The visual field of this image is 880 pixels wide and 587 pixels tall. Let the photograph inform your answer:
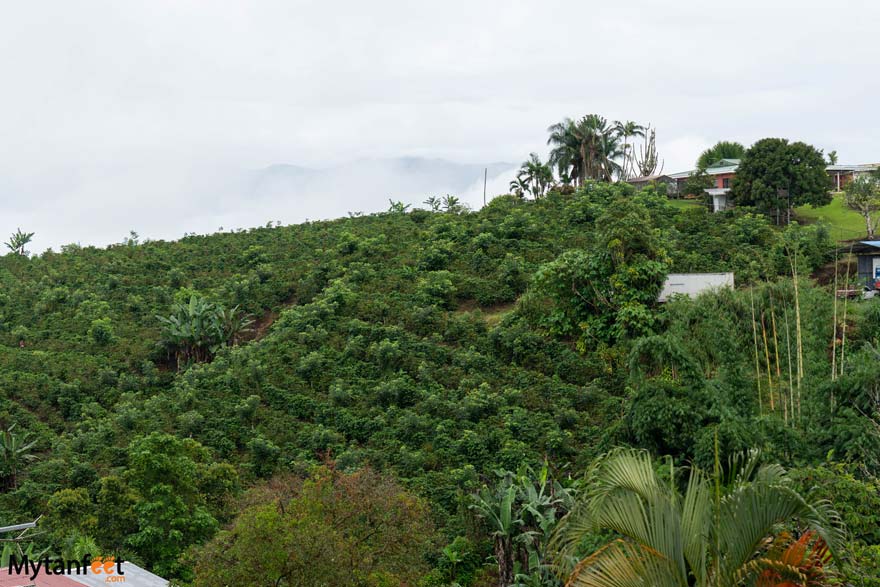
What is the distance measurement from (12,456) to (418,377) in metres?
10.5

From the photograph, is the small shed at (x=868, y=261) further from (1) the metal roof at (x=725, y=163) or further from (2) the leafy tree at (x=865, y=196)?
(1) the metal roof at (x=725, y=163)

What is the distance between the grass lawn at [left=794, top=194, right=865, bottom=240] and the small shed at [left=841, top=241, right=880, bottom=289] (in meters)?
8.97

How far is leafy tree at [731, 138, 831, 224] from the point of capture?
37656mm

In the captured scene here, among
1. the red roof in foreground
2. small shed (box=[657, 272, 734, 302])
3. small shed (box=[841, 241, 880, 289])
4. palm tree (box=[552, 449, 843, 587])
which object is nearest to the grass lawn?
small shed (box=[841, 241, 880, 289])

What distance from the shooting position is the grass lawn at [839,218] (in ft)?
124

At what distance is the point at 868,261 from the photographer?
2762 cm

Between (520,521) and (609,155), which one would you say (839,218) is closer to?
(609,155)

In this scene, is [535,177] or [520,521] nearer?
[520,521]

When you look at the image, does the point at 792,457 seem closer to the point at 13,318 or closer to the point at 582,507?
the point at 582,507

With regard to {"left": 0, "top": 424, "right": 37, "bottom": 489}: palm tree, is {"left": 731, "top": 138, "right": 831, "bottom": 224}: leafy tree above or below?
above

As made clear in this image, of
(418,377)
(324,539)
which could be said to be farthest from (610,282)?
(324,539)

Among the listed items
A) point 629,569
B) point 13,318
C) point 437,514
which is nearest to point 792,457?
point 437,514

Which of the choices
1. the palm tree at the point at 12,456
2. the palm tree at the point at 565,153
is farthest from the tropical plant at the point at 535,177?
the palm tree at the point at 12,456

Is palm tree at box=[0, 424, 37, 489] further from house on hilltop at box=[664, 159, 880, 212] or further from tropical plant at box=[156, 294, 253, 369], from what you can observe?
house on hilltop at box=[664, 159, 880, 212]
